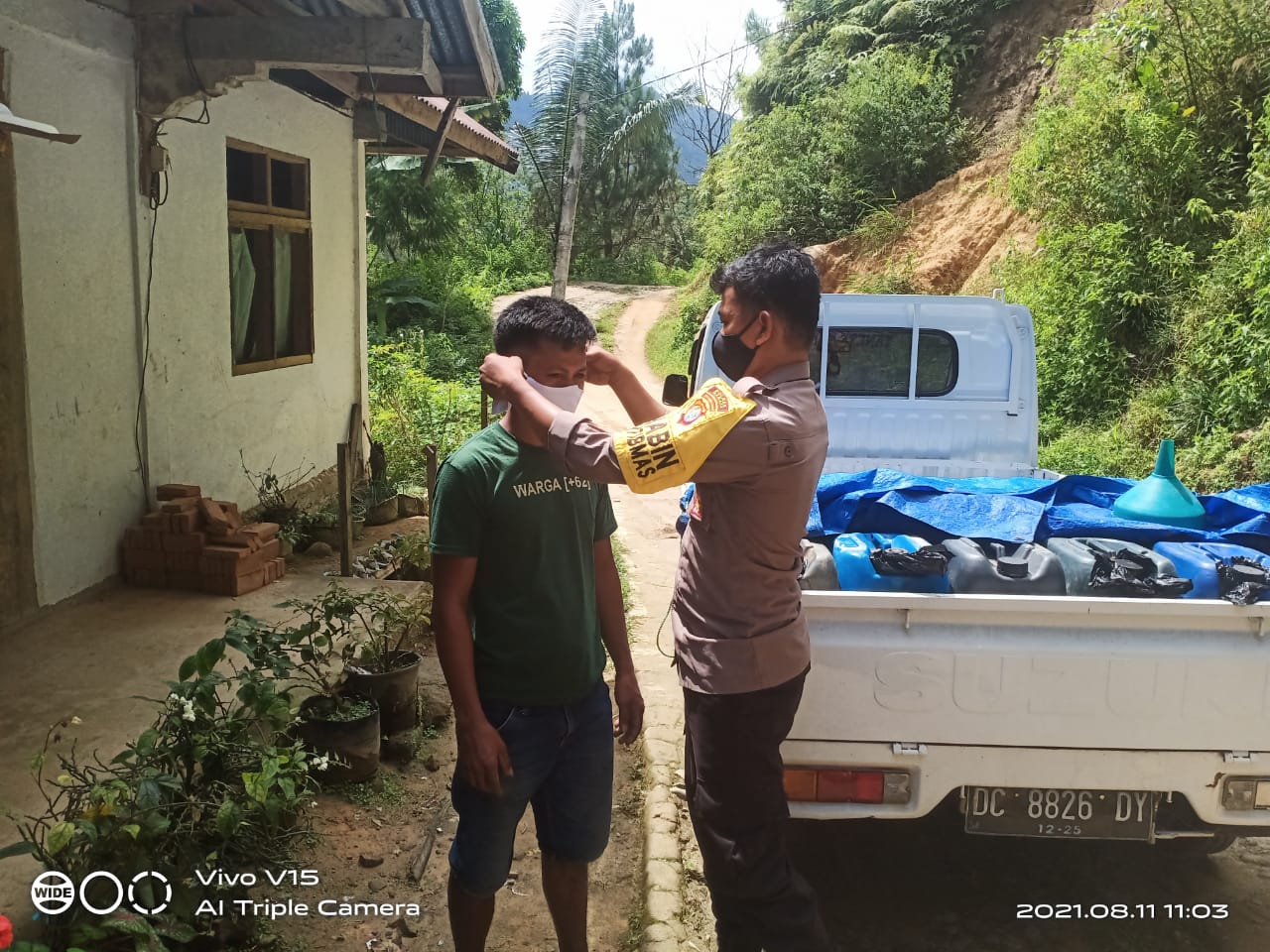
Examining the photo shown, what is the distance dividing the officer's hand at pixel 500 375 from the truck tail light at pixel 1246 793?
216 centimetres

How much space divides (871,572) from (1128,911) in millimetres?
1464

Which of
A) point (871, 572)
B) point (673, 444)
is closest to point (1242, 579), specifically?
point (871, 572)

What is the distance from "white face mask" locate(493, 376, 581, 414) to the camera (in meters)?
2.37

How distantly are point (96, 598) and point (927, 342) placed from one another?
441 cm

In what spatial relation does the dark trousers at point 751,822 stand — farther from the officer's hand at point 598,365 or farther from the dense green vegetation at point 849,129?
the dense green vegetation at point 849,129

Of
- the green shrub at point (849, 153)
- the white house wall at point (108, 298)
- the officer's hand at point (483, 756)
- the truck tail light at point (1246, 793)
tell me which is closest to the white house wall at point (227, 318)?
the white house wall at point (108, 298)

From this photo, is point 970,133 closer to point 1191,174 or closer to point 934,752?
point 1191,174

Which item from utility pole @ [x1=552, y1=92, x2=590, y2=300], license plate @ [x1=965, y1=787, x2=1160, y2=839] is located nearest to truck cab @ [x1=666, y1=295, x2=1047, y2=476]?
license plate @ [x1=965, y1=787, x2=1160, y2=839]

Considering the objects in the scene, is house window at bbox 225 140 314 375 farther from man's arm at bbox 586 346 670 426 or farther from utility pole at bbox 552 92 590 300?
utility pole at bbox 552 92 590 300

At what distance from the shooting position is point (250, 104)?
6453 millimetres

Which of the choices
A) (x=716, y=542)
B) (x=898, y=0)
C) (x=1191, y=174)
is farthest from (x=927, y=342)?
(x=898, y=0)

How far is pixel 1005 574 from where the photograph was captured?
2.74 m

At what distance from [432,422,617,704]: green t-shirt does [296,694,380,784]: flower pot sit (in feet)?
5.28

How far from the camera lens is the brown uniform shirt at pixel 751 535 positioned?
2180 millimetres
